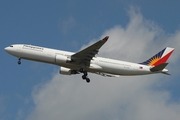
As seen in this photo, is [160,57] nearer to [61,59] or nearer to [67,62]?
[67,62]

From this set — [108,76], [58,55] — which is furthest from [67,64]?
[108,76]

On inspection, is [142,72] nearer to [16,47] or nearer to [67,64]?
[67,64]

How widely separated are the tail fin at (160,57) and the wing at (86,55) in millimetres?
9389

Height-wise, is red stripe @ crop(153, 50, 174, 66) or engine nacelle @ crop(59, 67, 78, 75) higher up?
red stripe @ crop(153, 50, 174, 66)

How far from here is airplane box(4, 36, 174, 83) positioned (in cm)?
6888

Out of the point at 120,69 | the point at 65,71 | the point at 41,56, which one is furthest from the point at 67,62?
the point at 120,69

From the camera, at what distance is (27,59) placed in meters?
69.9

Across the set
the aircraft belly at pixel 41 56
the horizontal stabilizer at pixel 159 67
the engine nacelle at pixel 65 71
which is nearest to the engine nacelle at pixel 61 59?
the aircraft belly at pixel 41 56

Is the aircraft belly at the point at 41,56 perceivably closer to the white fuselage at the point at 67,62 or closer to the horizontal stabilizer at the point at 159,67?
the white fuselage at the point at 67,62

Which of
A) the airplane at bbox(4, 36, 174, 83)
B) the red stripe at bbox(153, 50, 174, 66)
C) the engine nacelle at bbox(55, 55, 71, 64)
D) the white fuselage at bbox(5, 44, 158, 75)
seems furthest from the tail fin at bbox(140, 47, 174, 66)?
the engine nacelle at bbox(55, 55, 71, 64)

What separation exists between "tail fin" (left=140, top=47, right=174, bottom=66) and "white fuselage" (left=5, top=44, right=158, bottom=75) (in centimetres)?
213

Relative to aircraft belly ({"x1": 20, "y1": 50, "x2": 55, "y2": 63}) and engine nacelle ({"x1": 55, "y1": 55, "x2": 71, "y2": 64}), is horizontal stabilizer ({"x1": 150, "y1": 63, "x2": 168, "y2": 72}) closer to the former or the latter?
engine nacelle ({"x1": 55, "y1": 55, "x2": 71, "y2": 64})

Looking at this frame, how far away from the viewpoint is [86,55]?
227 feet

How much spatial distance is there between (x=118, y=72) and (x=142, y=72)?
3.82 metres
